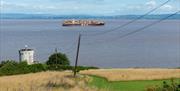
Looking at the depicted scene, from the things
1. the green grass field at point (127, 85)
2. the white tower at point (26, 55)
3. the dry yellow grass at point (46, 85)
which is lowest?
the white tower at point (26, 55)

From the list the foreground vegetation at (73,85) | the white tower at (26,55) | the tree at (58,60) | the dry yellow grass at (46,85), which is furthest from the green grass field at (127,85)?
the white tower at (26,55)

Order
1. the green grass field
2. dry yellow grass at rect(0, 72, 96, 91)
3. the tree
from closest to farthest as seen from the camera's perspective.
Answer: dry yellow grass at rect(0, 72, 96, 91), the green grass field, the tree

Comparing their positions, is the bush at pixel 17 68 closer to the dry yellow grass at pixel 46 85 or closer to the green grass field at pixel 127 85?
the green grass field at pixel 127 85

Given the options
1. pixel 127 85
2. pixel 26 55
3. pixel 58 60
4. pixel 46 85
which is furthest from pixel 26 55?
pixel 46 85

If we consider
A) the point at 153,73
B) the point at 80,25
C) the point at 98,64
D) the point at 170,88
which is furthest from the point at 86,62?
the point at 80,25

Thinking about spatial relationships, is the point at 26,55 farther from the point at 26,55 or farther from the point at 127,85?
the point at 127,85

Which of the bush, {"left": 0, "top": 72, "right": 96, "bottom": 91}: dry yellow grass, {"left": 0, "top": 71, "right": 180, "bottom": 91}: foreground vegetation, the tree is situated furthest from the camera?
the tree

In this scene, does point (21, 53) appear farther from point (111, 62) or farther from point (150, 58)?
point (150, 58)

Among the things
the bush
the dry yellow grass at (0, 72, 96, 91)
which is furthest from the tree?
the dry yellow grass at (0, 72, 96, 91)

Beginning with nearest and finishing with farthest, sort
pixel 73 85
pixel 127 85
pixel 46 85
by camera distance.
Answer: pixel 46 85 < pixel 73 85 < pixel 127 85

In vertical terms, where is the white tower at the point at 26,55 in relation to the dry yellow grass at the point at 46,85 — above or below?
below

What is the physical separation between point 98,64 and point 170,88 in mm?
44374

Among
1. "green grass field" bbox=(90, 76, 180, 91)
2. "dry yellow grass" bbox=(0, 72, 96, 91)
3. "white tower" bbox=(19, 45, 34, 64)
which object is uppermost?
"dry yellow grass" bbox=(0, 72, 96, 91)

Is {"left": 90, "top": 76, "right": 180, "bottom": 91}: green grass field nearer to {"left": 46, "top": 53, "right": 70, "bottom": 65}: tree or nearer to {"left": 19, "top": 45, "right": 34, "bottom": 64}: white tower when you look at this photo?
{"left": 46, "top": 53, "right": 70, "bottom": 65}: tree
